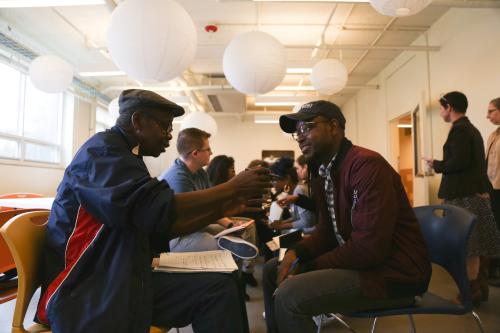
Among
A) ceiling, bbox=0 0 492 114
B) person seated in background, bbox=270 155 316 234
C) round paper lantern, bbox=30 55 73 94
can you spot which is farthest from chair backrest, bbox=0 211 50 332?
round paper lantern, bbox=30 55 73 94

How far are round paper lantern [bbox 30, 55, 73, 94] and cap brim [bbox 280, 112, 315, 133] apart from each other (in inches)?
135

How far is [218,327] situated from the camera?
1.07 metres

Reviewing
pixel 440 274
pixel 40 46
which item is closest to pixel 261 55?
pixel 440 274

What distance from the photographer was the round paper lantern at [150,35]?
2.29 metres

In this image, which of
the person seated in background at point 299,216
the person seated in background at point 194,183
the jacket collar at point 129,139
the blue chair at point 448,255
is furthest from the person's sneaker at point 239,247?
the jacket collar at point 129,139

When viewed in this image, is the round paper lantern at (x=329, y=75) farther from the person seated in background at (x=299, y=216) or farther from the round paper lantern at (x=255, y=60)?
the person seated in background at (x=299, y=216)

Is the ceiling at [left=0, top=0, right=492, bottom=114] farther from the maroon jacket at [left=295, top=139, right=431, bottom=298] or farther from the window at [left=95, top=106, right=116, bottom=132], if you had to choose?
the maroon jacket at [left=295, top=139, right=431, bottom=298]

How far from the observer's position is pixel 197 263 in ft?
4.14

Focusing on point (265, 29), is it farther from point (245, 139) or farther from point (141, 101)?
point (245, 139)

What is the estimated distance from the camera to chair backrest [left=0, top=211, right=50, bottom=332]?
0.96 metres

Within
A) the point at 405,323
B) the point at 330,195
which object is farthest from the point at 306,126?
the point at 405,323

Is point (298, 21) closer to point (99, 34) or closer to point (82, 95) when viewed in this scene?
point (99, 34)

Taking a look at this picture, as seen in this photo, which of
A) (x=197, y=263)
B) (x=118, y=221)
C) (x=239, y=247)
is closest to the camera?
(x=118, y=221)

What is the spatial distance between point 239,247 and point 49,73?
11.4 ft
